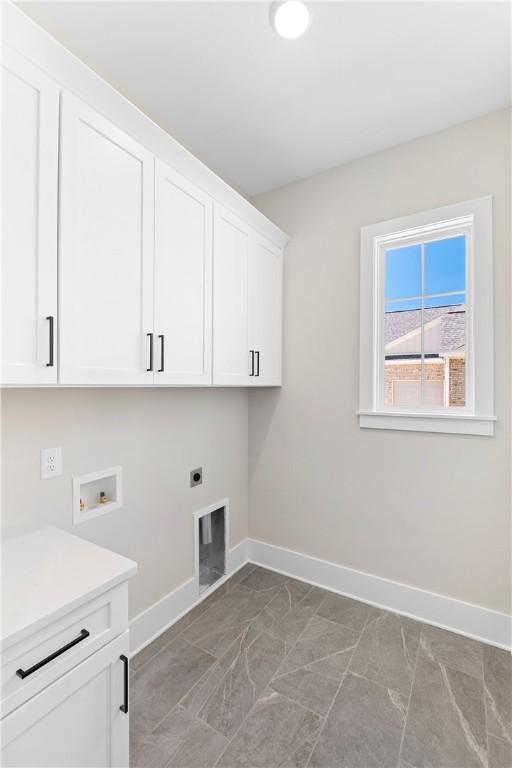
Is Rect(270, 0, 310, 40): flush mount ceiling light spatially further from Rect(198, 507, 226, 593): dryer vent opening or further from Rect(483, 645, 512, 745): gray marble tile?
Rect(483, 645, 512, 745): gray marble tile

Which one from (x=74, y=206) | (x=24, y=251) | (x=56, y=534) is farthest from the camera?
(x=56, y=534)

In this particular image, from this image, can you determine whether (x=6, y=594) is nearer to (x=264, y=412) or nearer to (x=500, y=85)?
(x=264, y=412)

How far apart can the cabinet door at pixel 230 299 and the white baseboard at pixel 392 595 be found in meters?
1.35

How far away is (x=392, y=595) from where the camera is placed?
7.00 feet

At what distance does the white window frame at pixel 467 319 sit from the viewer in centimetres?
186

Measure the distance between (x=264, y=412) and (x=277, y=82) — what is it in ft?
→ 6.25

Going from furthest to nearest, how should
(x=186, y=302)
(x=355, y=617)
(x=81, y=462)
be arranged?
(x=355, y=617) < (x=186, y=302) < (x=81, y=462)

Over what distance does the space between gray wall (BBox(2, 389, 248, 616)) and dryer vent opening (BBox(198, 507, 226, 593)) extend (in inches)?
4.7

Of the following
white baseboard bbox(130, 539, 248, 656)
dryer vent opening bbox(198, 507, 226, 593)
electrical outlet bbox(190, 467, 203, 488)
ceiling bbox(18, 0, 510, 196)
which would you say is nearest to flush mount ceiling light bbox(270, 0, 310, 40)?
ceiling bbox(18, 0, 510, 196)

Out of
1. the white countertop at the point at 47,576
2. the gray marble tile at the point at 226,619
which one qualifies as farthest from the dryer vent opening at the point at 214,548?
the white countertop at the point at 47,576

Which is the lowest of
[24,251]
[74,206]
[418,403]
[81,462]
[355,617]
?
[355,617]

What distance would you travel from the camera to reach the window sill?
1.87 m

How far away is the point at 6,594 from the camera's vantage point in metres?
0.95

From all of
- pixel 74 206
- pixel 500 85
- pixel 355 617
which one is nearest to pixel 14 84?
pixel 74 206
